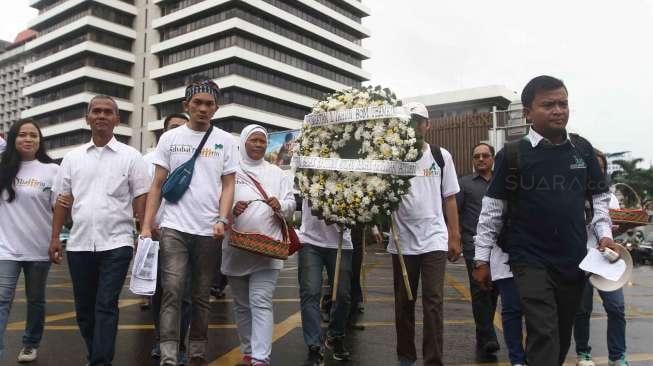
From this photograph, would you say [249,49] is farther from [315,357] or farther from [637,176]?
[315,357]

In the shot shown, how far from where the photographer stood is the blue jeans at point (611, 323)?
16.0 feet

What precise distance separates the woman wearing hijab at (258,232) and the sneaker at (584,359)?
2.69 m

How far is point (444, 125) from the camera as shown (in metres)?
37.3

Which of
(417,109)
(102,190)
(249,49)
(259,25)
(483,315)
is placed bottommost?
(483,315)

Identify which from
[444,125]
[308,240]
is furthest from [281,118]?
[308,240]

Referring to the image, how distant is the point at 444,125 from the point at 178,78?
34.9 metres

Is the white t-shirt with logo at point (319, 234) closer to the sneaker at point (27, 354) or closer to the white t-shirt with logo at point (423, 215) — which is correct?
the white t-shirt with logo at point (423, 215)

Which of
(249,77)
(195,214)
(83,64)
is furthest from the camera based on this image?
(83,64)

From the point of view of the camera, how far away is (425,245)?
4566 millimetres

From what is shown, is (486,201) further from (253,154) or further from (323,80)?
(323,80)

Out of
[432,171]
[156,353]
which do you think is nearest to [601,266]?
[432,171]

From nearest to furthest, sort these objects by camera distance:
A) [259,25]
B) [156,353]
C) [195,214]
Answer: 1. [195,214]
2. [156,353]
3. [259,25]

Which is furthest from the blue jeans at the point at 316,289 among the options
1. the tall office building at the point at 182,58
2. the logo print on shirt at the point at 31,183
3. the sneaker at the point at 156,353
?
the tall office building at the point at 182,58

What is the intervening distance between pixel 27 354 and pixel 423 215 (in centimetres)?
358
